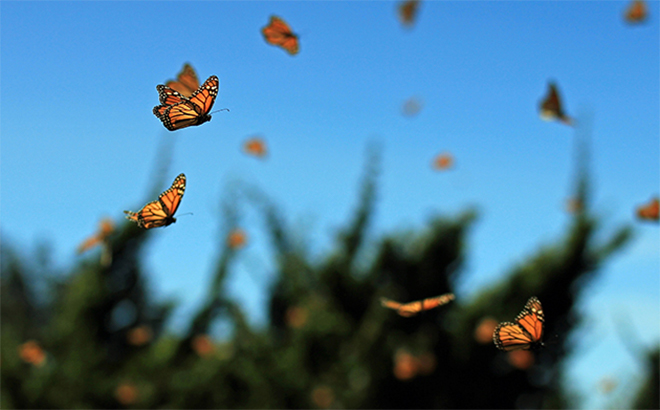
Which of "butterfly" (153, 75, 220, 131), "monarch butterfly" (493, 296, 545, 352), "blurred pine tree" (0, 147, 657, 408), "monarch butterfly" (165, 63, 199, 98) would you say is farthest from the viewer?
"blurred pine tree" (0, 147, 657, 408)

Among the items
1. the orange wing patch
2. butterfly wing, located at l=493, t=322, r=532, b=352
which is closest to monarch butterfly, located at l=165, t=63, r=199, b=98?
the orange wing patch

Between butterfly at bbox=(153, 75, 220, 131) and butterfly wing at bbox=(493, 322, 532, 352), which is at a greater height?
butterfly at bbox=(153, 75, 220, 131)

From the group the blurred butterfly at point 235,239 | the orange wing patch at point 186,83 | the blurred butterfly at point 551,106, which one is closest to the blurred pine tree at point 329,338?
the blurred butterfly at point 235,239

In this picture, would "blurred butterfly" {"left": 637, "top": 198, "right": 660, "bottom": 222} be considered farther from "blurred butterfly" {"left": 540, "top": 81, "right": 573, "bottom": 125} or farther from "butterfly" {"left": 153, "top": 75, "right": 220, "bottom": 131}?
"butterfly" {"left": 153, "top": 75, "right": 220, "bottom": 131}

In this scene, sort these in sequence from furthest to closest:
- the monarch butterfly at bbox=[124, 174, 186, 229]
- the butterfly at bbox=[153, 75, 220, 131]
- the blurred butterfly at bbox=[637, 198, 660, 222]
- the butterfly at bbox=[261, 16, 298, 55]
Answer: the blurred butterfly at bbox=[637, 198, 660, 222], the butterfly at bbox=[261, 16, 298, 55], the butterfly at bbox=[153, 75, 220, 131], the monarch butterfly at bbox=[124, 174, 186, 229]

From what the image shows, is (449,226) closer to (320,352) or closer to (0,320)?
(320,352)

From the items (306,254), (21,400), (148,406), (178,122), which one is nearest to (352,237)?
(306,254)

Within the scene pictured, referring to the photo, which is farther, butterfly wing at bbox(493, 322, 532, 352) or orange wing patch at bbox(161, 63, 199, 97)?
orange wing patch at bbox(161, 63, 199, 97)
